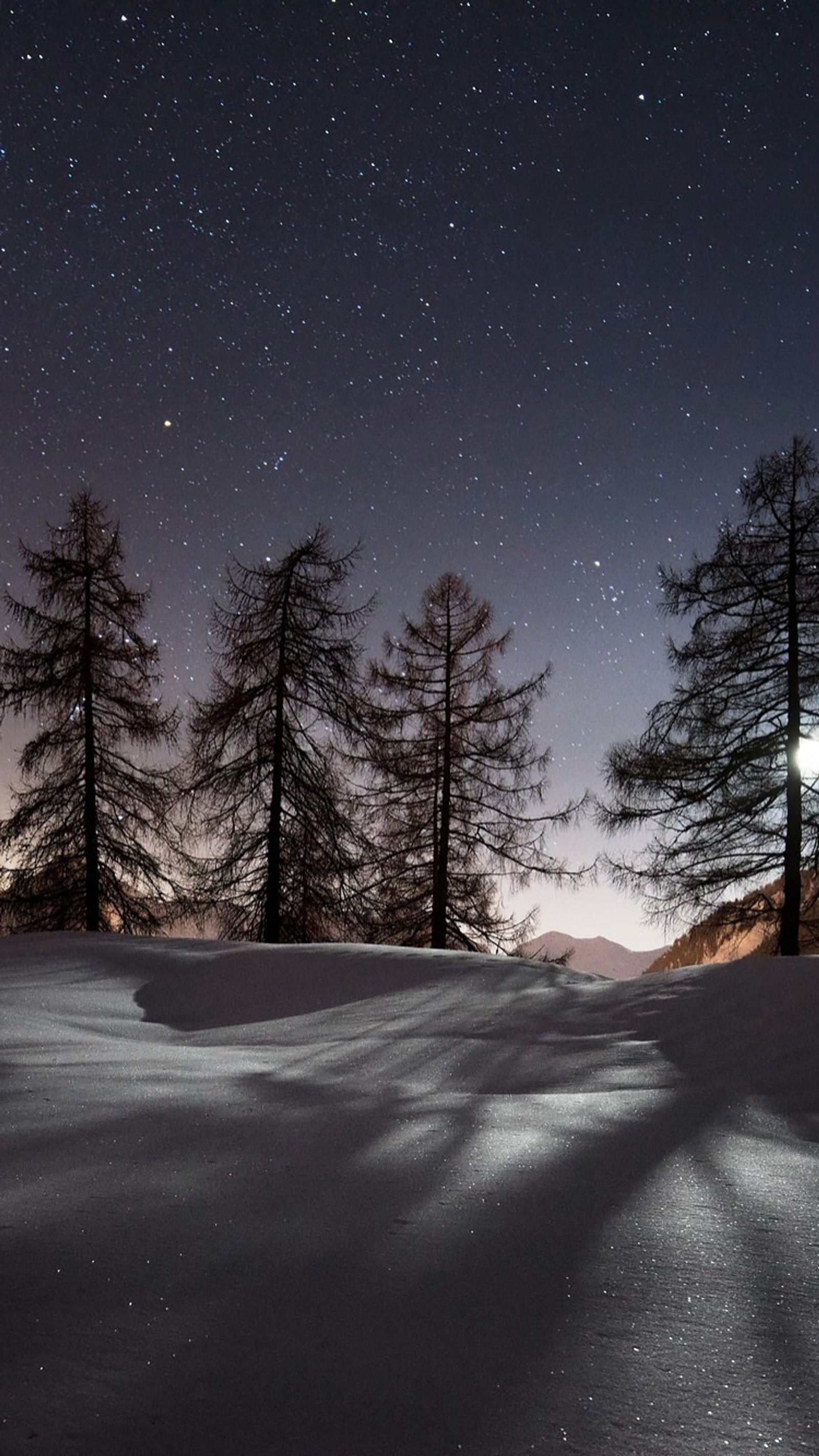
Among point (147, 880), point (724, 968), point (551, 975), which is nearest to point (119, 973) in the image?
point (551, 975)

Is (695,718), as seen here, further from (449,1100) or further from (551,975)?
(449,1100)

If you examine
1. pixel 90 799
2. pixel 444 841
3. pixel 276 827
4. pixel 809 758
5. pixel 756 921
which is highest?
pixel 809 758

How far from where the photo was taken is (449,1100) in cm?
317

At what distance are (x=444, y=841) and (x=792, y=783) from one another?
21.0 feet

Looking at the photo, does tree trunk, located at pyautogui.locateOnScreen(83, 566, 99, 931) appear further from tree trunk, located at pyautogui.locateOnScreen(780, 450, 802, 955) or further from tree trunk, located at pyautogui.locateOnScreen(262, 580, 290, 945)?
tree trunk, located at pyautogui.locateOnScreen(780, 450, 802, 955)

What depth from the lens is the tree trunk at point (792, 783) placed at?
11.1 metres

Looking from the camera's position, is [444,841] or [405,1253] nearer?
[405,1253]

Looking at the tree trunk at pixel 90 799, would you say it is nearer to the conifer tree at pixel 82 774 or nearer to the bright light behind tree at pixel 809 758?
the conifer tree at pixel 82 774

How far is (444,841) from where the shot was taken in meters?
14.9

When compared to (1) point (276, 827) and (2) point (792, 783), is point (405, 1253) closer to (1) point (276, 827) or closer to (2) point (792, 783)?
(2) point (792, 783)

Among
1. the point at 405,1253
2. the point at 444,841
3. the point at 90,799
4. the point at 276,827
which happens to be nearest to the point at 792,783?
the point at 444,841

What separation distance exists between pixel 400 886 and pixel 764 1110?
12.0 metres

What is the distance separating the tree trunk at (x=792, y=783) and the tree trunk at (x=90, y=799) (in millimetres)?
11979

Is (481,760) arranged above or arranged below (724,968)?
above
